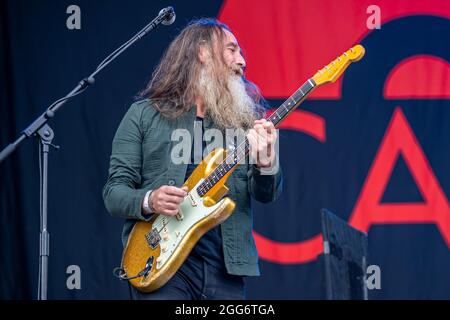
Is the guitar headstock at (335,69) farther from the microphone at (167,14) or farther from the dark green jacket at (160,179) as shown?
the microphone at (167,14)

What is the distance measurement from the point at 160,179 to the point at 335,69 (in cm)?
86

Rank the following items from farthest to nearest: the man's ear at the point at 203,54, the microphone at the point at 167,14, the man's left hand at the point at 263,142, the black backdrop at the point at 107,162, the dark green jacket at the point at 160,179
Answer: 1. the black backdrop at the point at 107,162
2. the man's ear at the point at 203,54
3. the microphone at the point at 167,14
4. the dark green jacket at the point at 160,179
5. the man's left hand at the point at 263,142

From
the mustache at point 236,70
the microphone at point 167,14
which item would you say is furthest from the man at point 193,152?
the microphone at point 167,14

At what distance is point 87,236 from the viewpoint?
177 inches

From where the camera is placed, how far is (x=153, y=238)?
301 cm

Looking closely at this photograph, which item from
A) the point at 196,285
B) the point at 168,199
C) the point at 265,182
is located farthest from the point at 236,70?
the point at 196,285

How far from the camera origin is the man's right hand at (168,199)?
2.88 metres

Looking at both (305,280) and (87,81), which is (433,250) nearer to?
(305,280)

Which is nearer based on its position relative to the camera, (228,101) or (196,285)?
(196,285)

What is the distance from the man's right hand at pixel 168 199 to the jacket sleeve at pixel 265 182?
28cm

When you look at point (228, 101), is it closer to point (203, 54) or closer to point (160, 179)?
point (203, 54)
